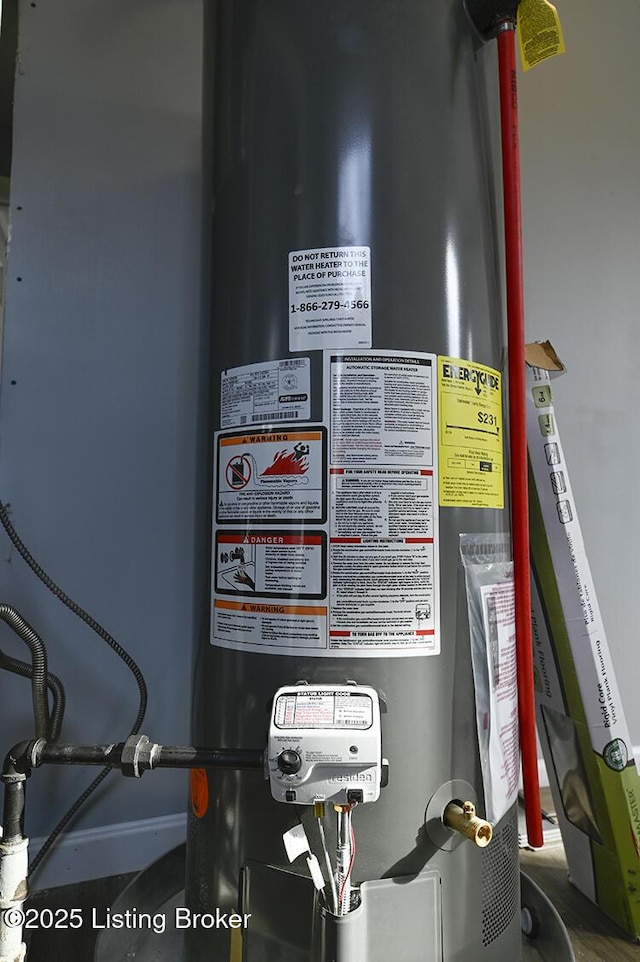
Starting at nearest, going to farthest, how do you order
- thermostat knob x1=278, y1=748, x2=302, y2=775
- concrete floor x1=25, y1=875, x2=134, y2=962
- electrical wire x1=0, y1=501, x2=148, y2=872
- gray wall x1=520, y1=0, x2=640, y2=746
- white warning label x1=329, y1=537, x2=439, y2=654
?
1. thermostat knob x1=278, y1=748, x2=302, y2=775
2. white warning label x1=329, y1=537, x2=439, y2=654
3. concrete floor x1=25, y1=875, x2=134, y2=962
4. electrical wire x1=0, y1=501, x2=148, y2=872
5. gray wall x1=520, y1=0, x2=640, y2=746

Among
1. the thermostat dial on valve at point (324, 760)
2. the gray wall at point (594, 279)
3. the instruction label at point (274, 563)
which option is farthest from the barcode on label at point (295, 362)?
the gray wall at point (594, 279)

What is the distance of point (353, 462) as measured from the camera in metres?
0.73

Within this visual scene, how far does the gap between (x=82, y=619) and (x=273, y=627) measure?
0.61 meters

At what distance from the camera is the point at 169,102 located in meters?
1.32

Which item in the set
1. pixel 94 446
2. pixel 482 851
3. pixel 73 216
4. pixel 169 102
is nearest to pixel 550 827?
pixel 482 851

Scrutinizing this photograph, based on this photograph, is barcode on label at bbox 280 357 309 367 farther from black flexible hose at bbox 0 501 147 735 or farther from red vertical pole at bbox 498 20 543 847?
black flexible hose at bbox 0 501 147 735

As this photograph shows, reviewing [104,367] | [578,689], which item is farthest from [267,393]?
[578,689]

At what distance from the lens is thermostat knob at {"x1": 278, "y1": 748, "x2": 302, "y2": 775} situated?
0.59 m

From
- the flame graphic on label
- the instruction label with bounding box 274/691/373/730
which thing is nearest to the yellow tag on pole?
the flame graphic on label

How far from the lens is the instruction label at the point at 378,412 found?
729 mm

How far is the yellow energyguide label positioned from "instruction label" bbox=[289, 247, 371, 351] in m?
0.13

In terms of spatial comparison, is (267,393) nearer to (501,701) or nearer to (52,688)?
(501,701)

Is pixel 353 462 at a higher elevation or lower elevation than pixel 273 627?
higher

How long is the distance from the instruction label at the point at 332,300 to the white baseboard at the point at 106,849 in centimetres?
109
